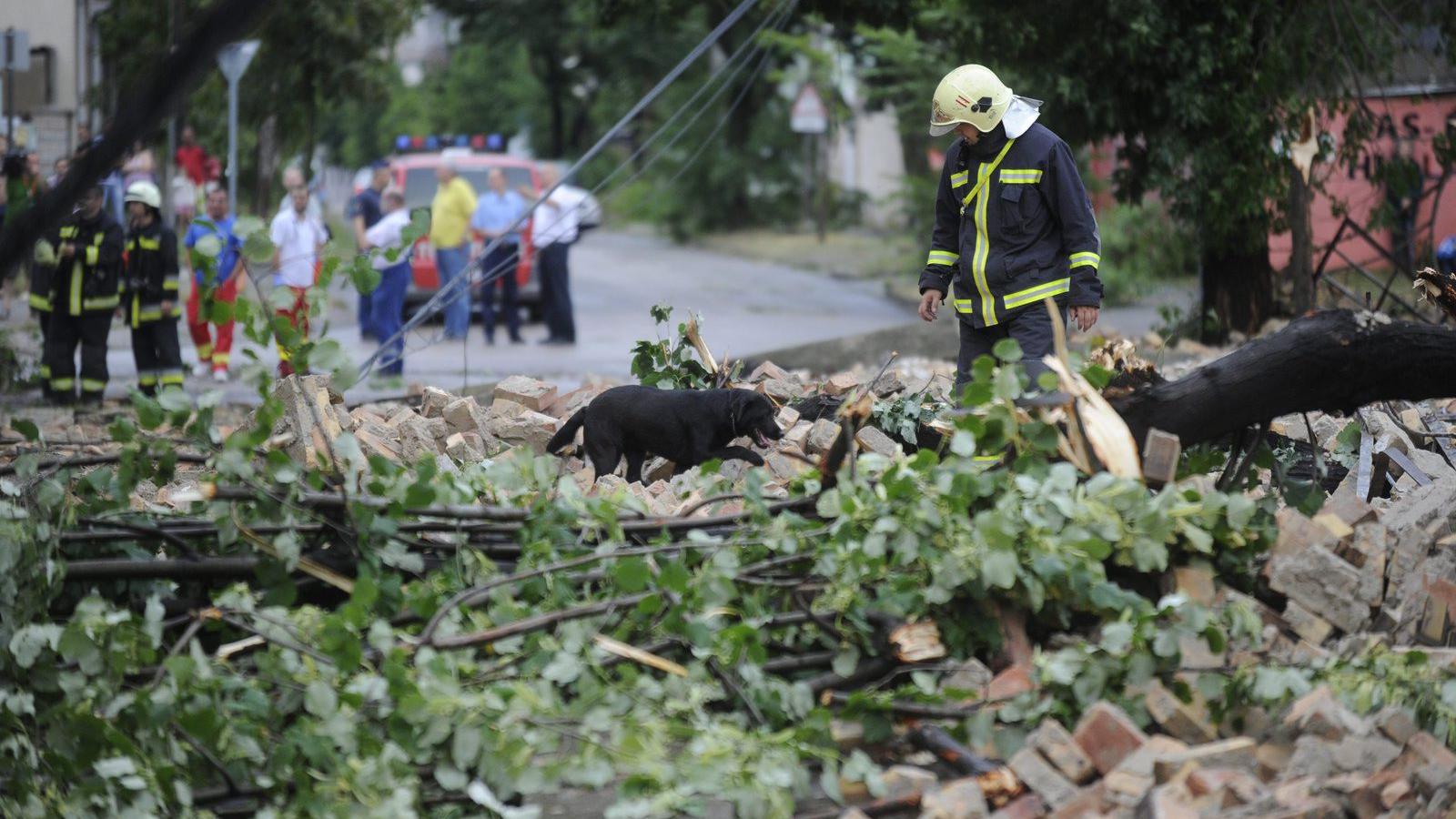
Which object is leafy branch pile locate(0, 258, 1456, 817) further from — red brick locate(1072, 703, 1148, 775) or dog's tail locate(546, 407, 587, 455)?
dog's tail locate(546, 407, 587, 455)

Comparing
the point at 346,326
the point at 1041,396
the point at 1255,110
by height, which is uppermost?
the point at 1255,110

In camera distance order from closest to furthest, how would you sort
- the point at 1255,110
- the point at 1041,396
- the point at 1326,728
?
the point at 1326,728
the point at 1041,396
the point at 1255,110

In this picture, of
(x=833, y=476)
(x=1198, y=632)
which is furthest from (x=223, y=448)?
(x=1198, y=632)

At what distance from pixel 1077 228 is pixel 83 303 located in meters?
8.68

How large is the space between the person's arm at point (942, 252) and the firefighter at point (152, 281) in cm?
774

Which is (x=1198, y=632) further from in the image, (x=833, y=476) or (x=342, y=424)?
(x=342, y=424)

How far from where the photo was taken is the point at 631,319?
1998cm

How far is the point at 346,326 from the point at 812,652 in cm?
1688

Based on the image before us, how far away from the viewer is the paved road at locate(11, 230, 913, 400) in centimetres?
1446

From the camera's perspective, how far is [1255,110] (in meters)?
12.7

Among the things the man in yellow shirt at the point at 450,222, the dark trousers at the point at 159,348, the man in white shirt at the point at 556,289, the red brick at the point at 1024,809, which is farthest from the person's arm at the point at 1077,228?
the man in white shirt at the point at 556,289

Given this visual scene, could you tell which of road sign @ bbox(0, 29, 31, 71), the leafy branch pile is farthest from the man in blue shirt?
the leafy branch pile

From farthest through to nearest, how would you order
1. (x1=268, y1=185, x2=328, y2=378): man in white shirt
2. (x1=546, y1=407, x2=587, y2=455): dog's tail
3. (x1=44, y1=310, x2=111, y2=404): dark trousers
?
(x1=268, y1=185, x2=328, y2=378): man in white shirt < (x1=44, y1=310, x2=111, y2=404): dark trousers < (x1=546, y1=407, x2=587, y2=455): dog's tail

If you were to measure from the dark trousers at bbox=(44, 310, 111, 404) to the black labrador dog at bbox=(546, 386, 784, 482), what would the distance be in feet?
22.7
